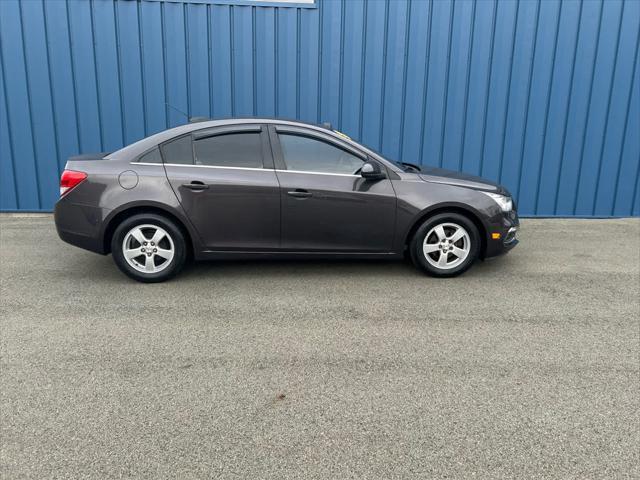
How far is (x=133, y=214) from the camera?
15.6 feet

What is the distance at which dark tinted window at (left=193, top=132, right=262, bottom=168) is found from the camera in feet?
15.7

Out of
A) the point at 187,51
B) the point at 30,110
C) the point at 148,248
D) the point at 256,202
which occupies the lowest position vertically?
the point at 148,248

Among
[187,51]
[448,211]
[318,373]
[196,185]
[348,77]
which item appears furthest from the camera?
[348,77]

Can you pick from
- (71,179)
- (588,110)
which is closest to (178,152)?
(71,179)

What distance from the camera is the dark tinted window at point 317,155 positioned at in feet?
15.9

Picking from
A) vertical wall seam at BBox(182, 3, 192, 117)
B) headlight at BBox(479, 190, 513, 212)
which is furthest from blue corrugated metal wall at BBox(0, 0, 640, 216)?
headlight at BBox(479, 190, 513, 212)

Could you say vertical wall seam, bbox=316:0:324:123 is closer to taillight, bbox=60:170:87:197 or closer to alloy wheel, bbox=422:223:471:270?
alloy wheel, bbox=422:223:471:270

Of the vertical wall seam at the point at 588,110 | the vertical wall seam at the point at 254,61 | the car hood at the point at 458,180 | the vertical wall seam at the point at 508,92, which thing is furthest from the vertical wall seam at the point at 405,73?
the vertical wall seam at the point at 588,110

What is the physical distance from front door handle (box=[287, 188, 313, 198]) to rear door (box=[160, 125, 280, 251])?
14 centimetres

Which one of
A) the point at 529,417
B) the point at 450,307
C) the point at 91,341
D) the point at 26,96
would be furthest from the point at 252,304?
the point at 26,96

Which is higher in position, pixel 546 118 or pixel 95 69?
pixel 95 69

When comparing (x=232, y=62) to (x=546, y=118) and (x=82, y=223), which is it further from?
(x=546, y=118)

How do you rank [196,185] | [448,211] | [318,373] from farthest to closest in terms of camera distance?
[448,211]
[196,185]
[318,373]

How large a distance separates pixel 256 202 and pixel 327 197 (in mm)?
676
